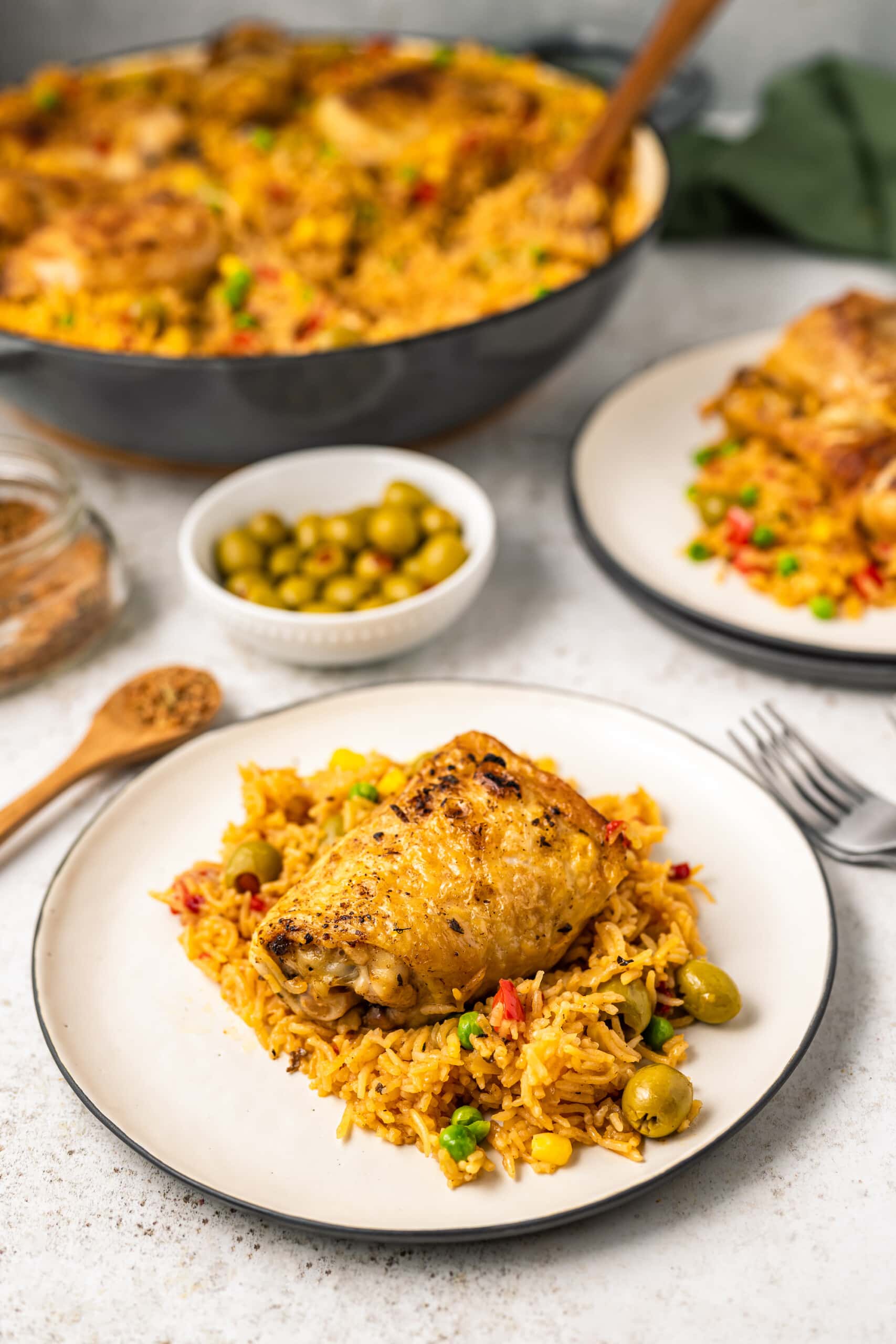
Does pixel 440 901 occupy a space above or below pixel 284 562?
above

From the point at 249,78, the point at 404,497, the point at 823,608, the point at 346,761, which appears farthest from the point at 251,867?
the point at 249,78

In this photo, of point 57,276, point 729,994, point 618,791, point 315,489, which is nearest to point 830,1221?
point 729,994

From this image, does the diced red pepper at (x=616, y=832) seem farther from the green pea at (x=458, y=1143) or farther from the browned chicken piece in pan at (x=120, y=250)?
the browned chicken piece in pan at (x=120, y=250)

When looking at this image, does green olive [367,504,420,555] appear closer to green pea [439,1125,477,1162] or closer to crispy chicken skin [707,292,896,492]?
crispy chicken skin [707,292,896,492]

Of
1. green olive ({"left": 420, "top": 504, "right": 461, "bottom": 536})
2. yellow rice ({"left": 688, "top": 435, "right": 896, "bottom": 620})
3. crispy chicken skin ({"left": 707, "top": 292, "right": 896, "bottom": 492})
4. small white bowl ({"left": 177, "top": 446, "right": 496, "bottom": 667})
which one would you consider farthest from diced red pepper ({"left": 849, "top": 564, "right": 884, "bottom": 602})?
green olive ({"left": 420, "top": 504, "right": 461, "bottom": 536})

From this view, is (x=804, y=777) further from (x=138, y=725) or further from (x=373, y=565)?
(x=138, y=725)
